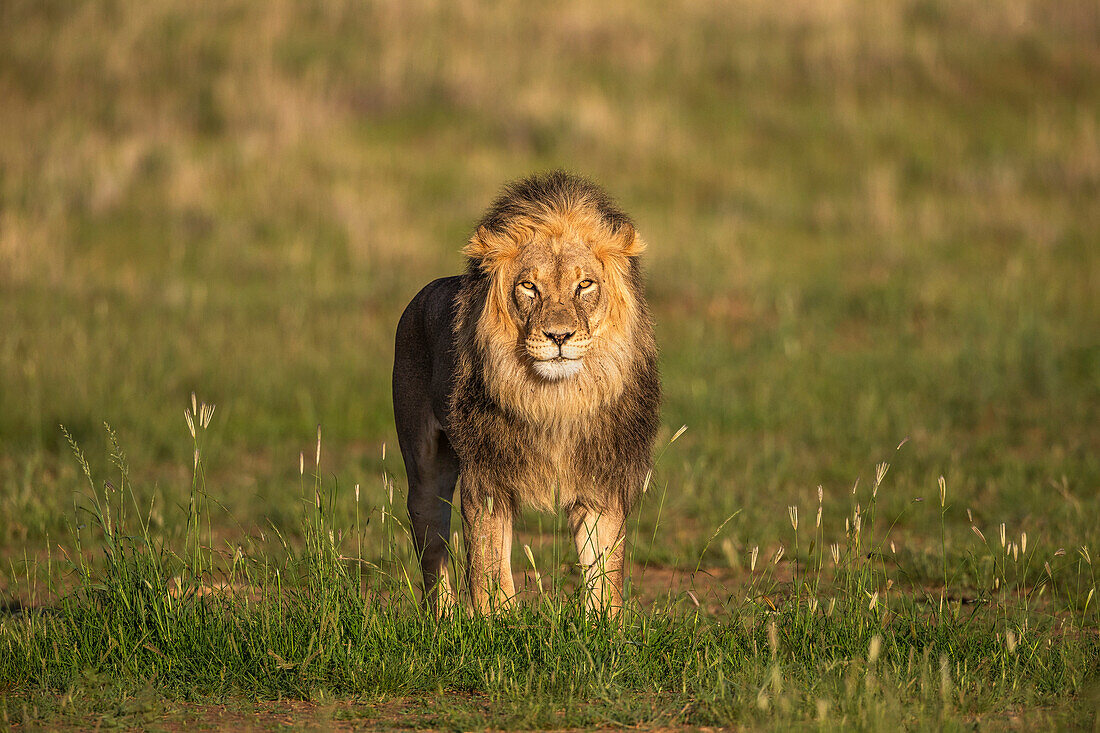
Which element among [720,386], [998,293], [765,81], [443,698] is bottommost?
[443,698]

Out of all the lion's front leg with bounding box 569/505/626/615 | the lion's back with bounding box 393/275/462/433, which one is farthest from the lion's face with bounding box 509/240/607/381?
the lion's front leg with bounding box 569/505/626/615

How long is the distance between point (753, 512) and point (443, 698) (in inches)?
140

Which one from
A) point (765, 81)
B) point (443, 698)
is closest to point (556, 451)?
point (443, 698)

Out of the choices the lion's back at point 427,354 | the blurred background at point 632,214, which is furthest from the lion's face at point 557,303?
the blurred background at point 632,214

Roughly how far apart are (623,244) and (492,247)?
20.8 inches

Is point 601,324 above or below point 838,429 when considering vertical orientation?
above

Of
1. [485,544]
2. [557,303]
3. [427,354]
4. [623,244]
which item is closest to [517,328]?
[557,303]

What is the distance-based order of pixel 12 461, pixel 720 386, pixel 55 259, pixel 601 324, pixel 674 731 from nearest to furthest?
pixel 674 731
pixel 601 324
pixel 12 461
pixel 720 386
pixel 55 259

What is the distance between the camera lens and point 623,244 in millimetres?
5043

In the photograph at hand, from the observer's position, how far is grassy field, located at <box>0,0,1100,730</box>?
14.7 ft

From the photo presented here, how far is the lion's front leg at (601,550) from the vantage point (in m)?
4.82

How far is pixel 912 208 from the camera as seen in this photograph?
1672 centimetres

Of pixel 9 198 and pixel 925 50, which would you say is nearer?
pixel 9 198

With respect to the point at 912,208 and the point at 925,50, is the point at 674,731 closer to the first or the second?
the point at 912,208
